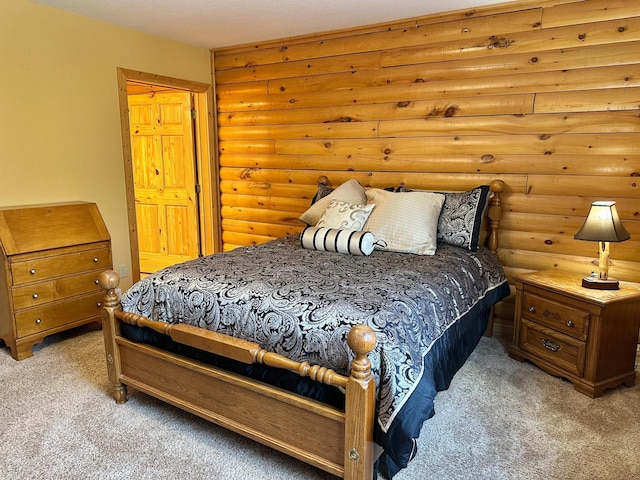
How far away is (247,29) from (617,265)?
3.37m

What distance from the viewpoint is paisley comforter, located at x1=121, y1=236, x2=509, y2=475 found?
170cm

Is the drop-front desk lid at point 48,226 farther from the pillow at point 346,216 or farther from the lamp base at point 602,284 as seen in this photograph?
the lamp base at point 602,284

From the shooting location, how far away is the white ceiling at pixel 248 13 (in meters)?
3.19

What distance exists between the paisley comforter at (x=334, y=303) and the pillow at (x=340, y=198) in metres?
0.61

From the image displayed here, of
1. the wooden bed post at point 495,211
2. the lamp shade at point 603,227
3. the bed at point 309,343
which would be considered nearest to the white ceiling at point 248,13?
the wooden bed post at point 495,211

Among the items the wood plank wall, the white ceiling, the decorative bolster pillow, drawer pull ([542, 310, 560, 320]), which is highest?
the white ceiling

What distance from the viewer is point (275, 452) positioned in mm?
2051

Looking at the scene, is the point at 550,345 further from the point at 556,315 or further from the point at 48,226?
the point at 48,226

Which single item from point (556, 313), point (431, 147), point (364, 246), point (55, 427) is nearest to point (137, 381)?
point (55, 427)

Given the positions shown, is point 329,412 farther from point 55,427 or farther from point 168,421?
point 55,427

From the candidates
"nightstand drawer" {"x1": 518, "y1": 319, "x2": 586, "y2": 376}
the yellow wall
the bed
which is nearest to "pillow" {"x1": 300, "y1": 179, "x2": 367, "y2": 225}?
the bed

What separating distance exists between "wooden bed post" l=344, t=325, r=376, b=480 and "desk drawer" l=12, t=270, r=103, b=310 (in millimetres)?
2466

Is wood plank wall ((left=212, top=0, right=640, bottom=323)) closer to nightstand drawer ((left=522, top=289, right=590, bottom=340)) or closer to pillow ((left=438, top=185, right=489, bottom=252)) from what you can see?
pillow ((left=438, top=185, right=489, bottom=252))

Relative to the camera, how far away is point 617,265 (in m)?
2.96
